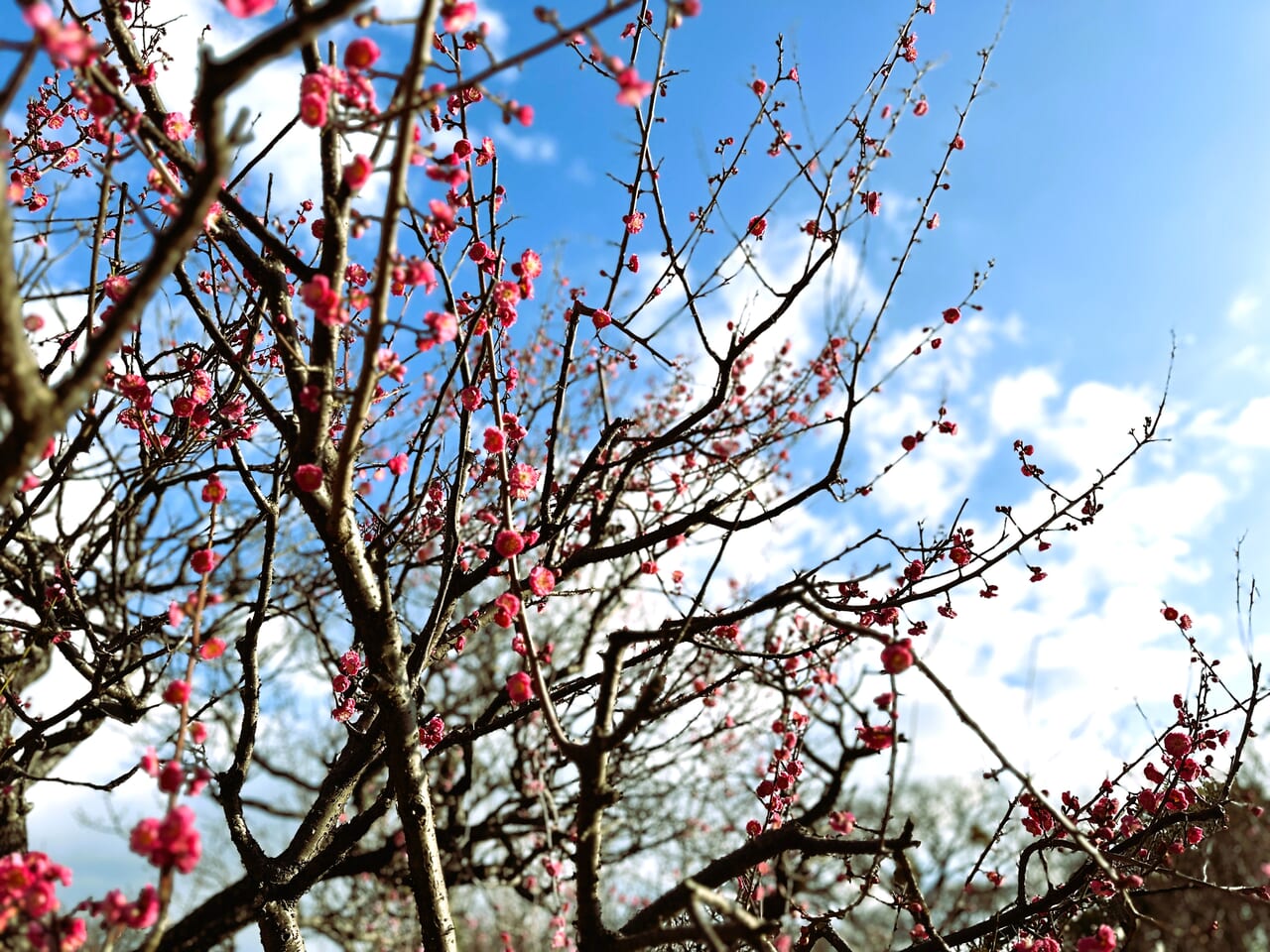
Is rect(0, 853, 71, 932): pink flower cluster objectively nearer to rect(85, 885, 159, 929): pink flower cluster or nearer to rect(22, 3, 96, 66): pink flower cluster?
rect(85, 885, 159, 929): pink flower cluster

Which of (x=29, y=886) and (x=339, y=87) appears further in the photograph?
(x=339, y=87)

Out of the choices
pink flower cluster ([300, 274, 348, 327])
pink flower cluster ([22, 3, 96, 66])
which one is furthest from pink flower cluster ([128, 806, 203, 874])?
pink flower cluster ([22, 3, 96, 66])

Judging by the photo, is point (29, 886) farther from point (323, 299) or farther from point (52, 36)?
point (52, 36)

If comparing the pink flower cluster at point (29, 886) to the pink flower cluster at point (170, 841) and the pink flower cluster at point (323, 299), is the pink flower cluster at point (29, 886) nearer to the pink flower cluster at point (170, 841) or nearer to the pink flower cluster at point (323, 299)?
the pink flower cluster at point (170, 841)

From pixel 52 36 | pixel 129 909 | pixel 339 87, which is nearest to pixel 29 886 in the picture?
pixel 129 909

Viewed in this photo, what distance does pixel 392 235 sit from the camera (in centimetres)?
196

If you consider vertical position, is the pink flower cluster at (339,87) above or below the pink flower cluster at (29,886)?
above

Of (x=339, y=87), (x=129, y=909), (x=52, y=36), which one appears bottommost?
(x=129, y=909)

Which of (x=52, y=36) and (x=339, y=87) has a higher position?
(x=339, y=87)

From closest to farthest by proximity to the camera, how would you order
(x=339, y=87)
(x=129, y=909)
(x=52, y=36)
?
1. (x=52, y=36)
2. (x=129, y=909)
3. (x=339, y=87)

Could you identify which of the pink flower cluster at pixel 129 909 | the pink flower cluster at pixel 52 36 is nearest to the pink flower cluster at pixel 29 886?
the pink flower cluster at pixel 129 909

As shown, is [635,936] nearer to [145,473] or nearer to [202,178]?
[202,178]

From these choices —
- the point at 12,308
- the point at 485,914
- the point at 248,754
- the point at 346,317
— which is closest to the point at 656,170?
the point at 346,317

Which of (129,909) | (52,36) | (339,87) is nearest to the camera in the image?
(52,36)
